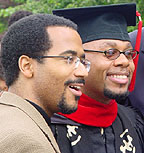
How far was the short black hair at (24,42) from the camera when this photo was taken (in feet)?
7.05

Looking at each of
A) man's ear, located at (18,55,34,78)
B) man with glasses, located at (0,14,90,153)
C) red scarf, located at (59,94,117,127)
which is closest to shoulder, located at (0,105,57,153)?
man with glasses, located at (0,14,90,153)

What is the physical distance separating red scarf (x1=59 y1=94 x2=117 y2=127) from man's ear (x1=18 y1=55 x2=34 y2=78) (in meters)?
0.94

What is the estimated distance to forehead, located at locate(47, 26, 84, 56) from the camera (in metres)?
2.17

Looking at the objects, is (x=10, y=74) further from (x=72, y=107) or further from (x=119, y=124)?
(x=119, y=124)

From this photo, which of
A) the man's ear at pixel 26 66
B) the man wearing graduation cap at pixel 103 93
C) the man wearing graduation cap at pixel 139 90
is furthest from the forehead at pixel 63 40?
the man wearing graduation cap at pixel 139 90

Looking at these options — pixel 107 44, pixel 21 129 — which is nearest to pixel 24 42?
pixel 21 129

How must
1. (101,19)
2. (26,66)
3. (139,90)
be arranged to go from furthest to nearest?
1. (139,90)
2. (101,19)
3. (26,66)

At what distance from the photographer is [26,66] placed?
212 centimetres

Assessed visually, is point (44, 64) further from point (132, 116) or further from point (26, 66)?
point (132, 116)

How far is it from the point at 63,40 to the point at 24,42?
24cm

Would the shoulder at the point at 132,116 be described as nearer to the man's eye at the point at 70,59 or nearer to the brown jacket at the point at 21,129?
the man's eye at the point at 70,59

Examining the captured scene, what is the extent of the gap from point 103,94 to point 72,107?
772 millimetres

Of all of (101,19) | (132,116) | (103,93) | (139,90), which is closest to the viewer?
(103,93)

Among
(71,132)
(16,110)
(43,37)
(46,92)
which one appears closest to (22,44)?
(43,37)
